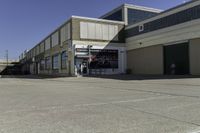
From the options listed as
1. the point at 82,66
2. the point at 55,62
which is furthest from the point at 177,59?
the point at 55,62

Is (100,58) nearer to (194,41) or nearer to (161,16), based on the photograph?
(161,16)

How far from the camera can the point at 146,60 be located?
38062mm

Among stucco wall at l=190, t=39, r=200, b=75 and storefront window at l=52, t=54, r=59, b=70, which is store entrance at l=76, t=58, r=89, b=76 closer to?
storefront window at l=52, t=54, r=59, b=70

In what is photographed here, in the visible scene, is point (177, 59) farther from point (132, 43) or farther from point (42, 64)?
point (42, 64)

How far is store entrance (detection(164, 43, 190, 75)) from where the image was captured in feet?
101

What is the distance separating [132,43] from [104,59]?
525cm

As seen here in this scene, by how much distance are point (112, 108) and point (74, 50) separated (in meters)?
31.4

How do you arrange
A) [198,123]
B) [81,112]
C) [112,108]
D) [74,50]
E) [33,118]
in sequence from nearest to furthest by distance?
[198,123], [33,118], [81,112], [112,108], [74,50]

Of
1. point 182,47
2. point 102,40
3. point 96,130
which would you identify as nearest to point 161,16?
point 182,47

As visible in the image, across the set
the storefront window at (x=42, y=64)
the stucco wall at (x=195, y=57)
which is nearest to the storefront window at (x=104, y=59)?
the stucco wall at (x=195, y=57)

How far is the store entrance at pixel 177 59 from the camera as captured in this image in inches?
1216

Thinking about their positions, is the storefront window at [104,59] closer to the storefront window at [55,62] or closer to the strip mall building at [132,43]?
the strip mall building at [132,43]

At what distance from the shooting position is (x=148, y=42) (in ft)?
123

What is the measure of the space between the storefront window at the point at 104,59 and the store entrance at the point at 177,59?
10501 mm
